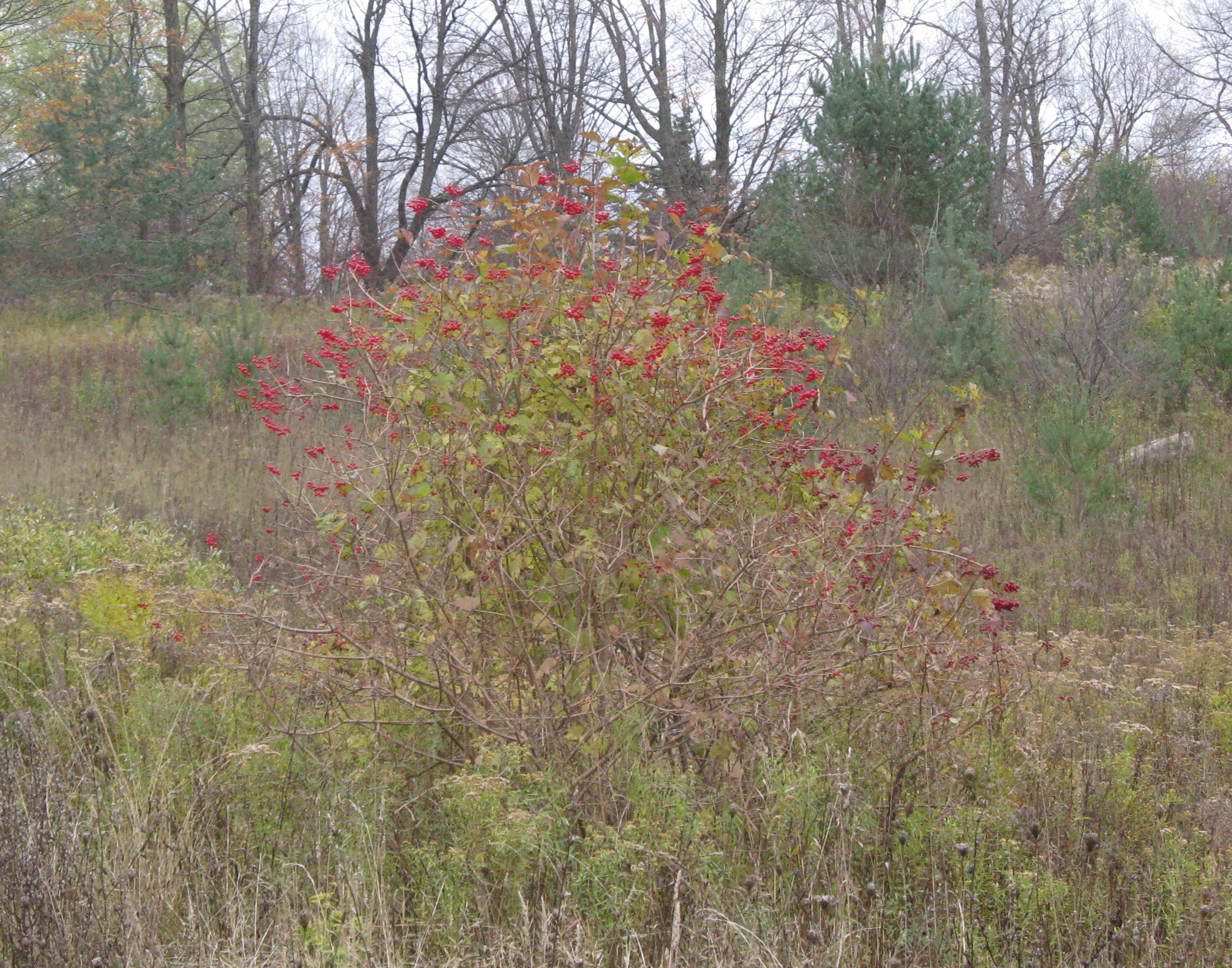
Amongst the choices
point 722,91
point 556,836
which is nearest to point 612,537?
point 556,836

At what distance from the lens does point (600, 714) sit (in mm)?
3514

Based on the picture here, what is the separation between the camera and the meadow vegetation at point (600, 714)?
2918mm

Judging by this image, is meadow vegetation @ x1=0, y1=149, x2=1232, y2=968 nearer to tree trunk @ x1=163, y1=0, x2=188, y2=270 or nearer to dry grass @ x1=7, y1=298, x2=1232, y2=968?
dry grass @ x1=7, y1=298, x2=1232, y2=968

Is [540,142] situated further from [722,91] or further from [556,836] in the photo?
[556,836]

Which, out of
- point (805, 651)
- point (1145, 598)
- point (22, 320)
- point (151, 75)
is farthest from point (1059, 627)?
point (151, 75)

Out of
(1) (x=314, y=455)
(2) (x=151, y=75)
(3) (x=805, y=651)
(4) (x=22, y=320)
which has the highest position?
(2) (x=151, y=75)

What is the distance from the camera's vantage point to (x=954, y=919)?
2922 millimetres

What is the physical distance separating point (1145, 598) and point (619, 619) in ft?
18.0

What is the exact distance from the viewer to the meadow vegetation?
9.57 ft

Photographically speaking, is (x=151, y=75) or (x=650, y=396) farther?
(x=151, y=75)

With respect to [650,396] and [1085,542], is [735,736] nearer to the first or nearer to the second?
[650,396]

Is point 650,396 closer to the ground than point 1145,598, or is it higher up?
higher up

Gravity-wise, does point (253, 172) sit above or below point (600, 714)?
above

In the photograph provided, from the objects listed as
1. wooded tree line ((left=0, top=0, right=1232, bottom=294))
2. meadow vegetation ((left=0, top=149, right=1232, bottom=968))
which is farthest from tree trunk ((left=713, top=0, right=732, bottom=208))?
meadow vegetation ((left=0, top=149, right=1232, bottom=968))
